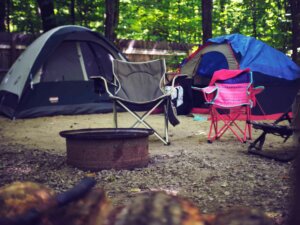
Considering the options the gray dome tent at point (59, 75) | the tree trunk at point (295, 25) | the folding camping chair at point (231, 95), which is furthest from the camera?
the tree trunk at point (295, 25)

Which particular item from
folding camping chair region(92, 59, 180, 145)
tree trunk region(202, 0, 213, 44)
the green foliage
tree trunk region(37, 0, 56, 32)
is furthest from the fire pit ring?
the green foliage

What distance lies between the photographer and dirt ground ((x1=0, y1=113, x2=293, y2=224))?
9.66 ft

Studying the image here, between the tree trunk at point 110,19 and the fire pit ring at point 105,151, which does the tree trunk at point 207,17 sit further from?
the fire pit ring at point 105,151

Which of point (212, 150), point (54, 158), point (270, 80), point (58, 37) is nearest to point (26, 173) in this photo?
point (54, 158)

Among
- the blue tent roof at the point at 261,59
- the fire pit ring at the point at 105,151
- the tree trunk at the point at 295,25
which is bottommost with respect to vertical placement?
the fire pit ring at the point at 105,151

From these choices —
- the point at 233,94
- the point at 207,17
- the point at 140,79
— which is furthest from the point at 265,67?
the point at 140,79

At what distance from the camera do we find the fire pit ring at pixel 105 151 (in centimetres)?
362

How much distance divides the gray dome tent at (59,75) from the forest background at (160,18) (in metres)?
1.75

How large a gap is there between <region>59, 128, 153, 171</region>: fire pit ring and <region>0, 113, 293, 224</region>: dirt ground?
8 cm

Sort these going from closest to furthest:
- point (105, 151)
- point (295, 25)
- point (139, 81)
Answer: point (105, 151) → point (139, 81) → point (295, 25)

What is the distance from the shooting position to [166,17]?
1505 centimetres

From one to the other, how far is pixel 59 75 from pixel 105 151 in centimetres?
534

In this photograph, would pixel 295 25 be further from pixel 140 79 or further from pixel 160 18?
pixel 160 18

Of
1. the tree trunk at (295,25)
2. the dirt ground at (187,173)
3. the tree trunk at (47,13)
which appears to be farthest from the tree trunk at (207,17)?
the dirt ground at (187,173)
